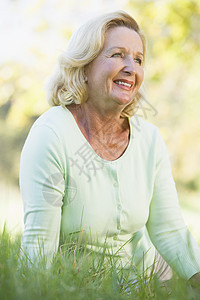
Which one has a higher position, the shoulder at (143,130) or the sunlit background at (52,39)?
the sunlit background at (52,39)

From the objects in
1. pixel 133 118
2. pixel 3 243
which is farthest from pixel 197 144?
pixel 3 243

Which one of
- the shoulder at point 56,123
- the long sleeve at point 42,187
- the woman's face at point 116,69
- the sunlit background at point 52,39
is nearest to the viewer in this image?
the long sleeve at point 42,187

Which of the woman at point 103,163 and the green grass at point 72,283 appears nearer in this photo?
the green grass at point 72,283

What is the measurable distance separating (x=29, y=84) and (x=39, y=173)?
5.40 m

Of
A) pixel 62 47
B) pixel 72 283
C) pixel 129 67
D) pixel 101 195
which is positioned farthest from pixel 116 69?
pixel 62 47

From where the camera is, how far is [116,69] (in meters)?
1.90

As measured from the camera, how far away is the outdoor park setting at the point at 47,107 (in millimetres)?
1254

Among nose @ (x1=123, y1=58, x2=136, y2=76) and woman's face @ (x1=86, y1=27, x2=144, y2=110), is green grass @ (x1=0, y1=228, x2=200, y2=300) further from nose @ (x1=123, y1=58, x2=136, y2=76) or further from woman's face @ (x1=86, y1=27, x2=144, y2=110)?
nose @ (x1=123, y1=58, x2=136, y2=76)

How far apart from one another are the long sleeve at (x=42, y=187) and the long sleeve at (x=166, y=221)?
532 mm

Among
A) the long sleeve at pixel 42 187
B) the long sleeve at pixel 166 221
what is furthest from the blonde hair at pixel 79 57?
the long sleeve at pixel 166 221

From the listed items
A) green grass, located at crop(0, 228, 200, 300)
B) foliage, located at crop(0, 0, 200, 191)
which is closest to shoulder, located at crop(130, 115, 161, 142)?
green grass, located at crop(0, 228, 200, 300)

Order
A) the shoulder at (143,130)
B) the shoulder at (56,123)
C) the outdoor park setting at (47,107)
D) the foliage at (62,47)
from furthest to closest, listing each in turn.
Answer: the foliage at (62,47) < the shoulder at (143,130) < the shoulder at (56,123) < the outdoor park setting at (47,107)

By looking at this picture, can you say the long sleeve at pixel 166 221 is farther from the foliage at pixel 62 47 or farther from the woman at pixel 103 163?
the foliage at pixel 62 47

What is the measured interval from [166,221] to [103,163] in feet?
1.41
